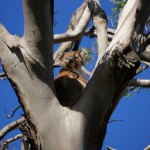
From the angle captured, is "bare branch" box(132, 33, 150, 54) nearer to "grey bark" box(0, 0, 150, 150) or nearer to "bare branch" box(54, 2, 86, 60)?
"grey bark" box(0, 0, 150, 150)

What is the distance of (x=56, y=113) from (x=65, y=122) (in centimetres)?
8

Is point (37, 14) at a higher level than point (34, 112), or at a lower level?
higher

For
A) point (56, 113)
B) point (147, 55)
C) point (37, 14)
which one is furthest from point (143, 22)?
point (147, 55)

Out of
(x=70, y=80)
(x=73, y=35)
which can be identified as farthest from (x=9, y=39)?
(x=73, y=35)

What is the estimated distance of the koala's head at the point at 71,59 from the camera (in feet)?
15.8

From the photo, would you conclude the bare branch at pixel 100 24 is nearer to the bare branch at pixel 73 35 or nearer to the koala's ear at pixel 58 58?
the bare branch at pixel 73 35

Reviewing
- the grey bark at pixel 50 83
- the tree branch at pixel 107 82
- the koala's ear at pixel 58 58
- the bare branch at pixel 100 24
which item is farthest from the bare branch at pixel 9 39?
the koala's ear at pixel 58 58

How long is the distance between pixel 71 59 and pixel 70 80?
1306 mm

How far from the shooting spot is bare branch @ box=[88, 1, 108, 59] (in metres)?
2.93

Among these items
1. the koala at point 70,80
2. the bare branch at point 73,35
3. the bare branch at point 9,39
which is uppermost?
the bare branch at point 73,35

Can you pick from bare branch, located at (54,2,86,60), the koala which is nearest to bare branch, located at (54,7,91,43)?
the koala

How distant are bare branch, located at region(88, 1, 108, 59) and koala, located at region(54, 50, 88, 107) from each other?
21.8 inches

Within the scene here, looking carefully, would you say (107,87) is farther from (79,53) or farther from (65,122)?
(79,53)

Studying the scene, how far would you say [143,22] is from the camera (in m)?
2.18
